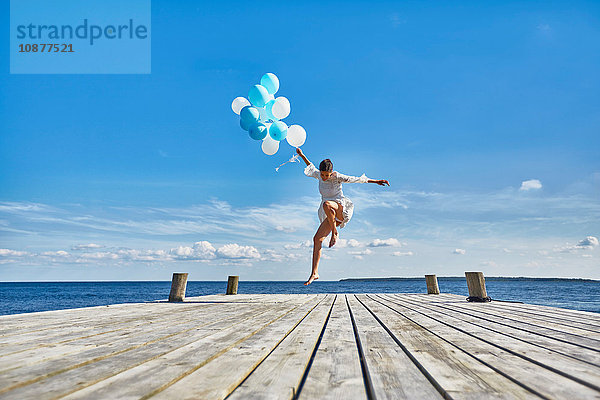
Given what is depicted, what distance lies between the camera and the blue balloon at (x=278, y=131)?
7.04 metres

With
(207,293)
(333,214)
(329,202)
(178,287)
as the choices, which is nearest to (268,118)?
(329,202)

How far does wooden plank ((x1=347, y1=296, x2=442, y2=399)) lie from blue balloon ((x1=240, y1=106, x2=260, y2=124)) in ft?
16.9

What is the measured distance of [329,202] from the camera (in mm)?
6395

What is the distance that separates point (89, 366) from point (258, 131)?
5546 millimetres

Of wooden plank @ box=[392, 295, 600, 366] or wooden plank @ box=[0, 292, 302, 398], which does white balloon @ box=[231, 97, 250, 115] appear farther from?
wooden plank @ box=[392, 295, 600, 366]

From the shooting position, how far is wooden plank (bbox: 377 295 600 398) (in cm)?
154

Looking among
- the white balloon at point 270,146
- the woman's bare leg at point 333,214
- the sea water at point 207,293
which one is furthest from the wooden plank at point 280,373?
the sea water at point 207,293

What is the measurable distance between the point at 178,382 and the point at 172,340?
4.20 ft

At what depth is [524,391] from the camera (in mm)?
1507

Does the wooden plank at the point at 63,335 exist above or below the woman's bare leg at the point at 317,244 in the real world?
below

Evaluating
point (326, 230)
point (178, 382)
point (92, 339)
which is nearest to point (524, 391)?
point (178, 382)

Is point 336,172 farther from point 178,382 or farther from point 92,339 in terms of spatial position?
point 178,382

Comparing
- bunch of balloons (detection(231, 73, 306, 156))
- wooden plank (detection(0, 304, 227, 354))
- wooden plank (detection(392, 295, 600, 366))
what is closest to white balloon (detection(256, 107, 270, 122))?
bunch of balloons (detection(231, 73, 306, 156))

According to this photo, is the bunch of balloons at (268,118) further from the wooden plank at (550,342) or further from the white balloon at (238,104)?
the wooden plank at (550,342)
